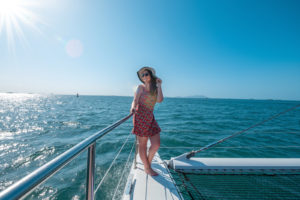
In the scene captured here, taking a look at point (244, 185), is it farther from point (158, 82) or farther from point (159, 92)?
point (158, 82)

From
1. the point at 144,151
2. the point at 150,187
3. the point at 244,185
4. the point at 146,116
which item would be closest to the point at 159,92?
the point at 146,116

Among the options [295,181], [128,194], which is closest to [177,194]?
[128,194]

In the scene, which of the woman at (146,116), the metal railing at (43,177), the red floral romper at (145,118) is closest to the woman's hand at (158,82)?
the woman at (146,116)

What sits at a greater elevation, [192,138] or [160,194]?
[160,194]

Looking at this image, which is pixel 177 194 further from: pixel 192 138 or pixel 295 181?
pixel 192 138

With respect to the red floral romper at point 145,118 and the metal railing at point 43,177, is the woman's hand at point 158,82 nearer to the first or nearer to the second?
the red floral romper at point 145,118

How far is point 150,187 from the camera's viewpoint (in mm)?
1473

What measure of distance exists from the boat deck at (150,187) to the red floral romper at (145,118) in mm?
548

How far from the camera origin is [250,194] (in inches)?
73.1

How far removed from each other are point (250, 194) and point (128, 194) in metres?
1.77

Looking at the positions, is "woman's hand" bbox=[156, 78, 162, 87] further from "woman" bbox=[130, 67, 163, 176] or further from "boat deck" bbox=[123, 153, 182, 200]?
"boat deck" bbox=[123, 153, 182, 200]

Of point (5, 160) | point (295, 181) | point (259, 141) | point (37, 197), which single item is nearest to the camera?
point (295, 181)

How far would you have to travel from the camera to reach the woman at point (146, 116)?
5.23 ft

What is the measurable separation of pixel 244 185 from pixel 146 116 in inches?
72.7
